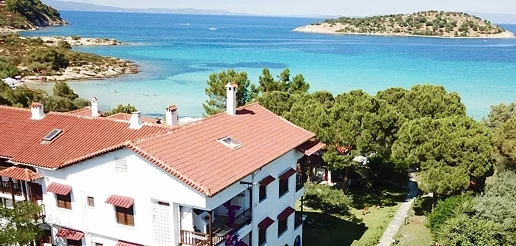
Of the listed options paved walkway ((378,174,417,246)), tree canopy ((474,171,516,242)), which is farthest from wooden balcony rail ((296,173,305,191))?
tree canopy ((474,171,516,242))

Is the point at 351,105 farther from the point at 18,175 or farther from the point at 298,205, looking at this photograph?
the point at 18,175

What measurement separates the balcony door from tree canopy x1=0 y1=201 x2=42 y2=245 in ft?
18.7

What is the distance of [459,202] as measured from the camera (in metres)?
26.2

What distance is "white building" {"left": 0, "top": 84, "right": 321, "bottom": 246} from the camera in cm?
1739

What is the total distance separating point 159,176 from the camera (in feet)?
56.5

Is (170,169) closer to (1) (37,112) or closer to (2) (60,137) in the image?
(2) (60,137)

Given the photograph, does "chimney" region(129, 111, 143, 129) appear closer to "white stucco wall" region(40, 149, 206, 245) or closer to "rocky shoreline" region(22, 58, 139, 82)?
"white stucco wall" region(40, 149, 206, 245)

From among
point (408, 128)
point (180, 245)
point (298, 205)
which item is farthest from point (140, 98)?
point (180, 245)

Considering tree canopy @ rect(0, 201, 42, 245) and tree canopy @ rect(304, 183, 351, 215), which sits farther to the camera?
tree canopy @ rect(304, 183, 351, 215)

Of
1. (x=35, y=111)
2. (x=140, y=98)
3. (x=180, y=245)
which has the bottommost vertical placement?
(x=140, y=98)

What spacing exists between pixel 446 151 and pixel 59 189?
21595 mm

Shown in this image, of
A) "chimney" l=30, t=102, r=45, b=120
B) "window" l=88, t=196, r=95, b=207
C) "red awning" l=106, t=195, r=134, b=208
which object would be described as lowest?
"window" l=88, t=196, r=95, b=207

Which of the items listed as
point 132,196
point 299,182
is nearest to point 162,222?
point 132,196

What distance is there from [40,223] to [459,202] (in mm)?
21808
